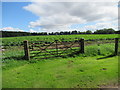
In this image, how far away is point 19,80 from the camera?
438 centimetres

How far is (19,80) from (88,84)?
323 centimetres

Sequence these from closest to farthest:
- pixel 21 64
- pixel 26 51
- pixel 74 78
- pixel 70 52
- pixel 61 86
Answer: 1. pixel 61 86
2. pixel 74 78
3. pixel 21 64
4. pixel 26 51
5. pixel 70 52

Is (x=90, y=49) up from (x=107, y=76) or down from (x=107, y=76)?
up

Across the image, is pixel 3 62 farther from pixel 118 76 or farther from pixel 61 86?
pixel 118 76

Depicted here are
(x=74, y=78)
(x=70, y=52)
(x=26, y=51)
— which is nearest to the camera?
(x=74, y=78)

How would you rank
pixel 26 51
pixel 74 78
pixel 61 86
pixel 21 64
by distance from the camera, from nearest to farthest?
pixel 61 86, pixel 74 78, pixel 21 64, pixel 26 51

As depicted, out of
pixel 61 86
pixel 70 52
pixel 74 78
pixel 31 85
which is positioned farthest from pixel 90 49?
pixel 31 85

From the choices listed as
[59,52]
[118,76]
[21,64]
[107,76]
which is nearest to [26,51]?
[21,64]

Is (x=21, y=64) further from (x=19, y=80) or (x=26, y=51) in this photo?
(x=19, y=80)

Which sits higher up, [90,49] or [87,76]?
[90,49]

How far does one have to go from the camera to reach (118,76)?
438cm

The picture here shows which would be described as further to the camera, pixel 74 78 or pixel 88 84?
pixel 74 78

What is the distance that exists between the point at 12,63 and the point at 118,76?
6730mm

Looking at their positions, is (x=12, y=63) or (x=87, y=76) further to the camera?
(x=12, y=63)
